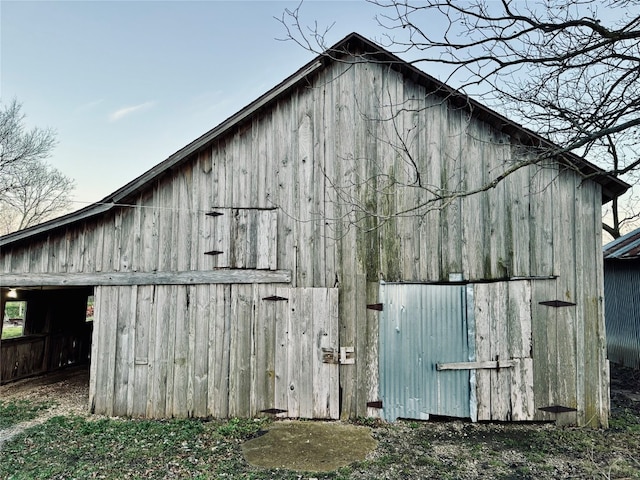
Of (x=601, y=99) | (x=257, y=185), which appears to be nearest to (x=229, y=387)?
(x=257, y=185)

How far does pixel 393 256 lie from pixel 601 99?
3549 millimetres

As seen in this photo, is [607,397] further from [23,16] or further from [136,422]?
[23,16]

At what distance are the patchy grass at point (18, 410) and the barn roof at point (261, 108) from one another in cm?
287

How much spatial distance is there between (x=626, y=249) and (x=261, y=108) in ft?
36.3

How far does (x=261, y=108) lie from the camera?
675 centimetres

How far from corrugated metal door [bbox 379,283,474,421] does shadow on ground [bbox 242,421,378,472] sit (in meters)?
0.88

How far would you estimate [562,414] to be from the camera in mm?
6238

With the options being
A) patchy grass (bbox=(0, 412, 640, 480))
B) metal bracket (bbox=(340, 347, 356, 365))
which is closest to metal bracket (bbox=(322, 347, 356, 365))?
metal bracket (bbox=(340, 347, 356, 365))

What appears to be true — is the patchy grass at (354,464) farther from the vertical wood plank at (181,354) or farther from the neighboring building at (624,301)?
the neighboring building at (624,301)

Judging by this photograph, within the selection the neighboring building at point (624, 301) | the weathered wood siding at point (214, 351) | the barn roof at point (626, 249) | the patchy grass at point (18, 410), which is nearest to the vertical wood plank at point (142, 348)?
the weathered wood siding at point (214, 351)

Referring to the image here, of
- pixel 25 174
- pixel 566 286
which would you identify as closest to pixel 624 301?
pixel 566 286

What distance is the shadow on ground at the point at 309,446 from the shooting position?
489 centimetres

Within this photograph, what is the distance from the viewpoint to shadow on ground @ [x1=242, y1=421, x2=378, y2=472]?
4887 mm

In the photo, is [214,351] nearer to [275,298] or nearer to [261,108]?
[275,298]
